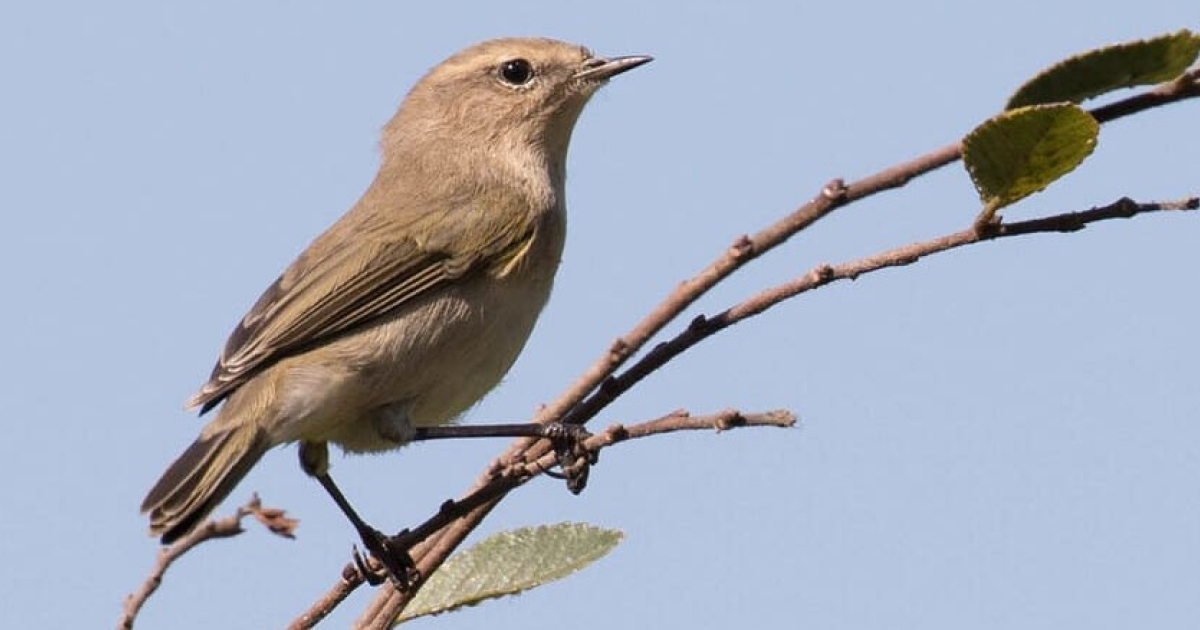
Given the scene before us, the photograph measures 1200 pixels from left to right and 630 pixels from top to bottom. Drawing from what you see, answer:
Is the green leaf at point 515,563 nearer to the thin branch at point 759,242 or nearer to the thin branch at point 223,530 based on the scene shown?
the thin branch at point 759,242

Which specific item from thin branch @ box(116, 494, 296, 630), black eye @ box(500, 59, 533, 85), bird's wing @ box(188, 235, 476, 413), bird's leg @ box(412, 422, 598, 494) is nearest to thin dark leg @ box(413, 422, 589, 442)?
bird's leg @ box(412, 422, 598, 494)

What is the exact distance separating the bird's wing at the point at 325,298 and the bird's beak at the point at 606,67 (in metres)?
1.04

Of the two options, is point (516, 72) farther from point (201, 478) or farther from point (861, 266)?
point (861, 266)

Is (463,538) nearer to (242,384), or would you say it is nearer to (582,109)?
(242,384)

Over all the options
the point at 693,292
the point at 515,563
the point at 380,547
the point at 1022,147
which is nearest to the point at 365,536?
the point at 380,547

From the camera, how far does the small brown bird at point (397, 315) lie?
4121 mm

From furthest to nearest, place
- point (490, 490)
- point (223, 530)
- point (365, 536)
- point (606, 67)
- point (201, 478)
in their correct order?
point (606, 67) < point (365, 536) < point (201, 478) < point (490, 490) < point (223, 530)

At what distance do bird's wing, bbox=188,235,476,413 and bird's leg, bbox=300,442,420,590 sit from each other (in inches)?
13.6

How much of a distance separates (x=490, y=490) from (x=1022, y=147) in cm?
108

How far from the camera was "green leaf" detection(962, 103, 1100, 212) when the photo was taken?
2.10 meters

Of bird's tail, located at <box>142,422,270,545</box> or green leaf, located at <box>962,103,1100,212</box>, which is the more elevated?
bird's tail, located at <box>142,422,270,545</box>

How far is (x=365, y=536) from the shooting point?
409 centimetres

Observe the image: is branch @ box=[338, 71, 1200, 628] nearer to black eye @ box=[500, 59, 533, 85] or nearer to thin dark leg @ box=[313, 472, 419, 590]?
thin dark leg @ box=[313, 472, 419, 590]

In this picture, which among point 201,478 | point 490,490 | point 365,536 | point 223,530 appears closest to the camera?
point 223,530
